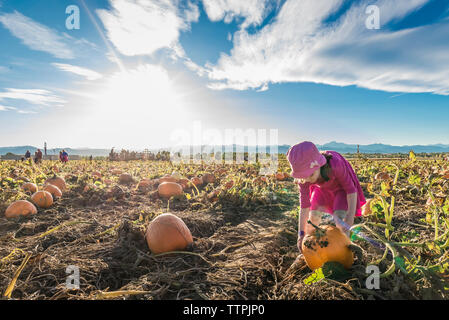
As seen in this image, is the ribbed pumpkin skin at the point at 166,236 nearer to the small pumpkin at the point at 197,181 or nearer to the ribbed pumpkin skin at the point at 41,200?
the ribbed pumpkin skin at the point at 41,200

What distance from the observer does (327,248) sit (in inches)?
75.2

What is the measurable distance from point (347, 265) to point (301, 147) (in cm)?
100

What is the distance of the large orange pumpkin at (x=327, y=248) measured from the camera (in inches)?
75.2

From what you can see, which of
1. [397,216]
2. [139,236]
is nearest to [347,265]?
[397,216]

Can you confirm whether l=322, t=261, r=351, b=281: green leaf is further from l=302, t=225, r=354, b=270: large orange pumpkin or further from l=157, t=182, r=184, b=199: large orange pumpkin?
l=157, t=182, r=184, b=199: large orange pumpkin

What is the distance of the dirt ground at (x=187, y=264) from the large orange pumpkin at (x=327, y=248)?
11cm

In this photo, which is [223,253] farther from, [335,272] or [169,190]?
[169,190]

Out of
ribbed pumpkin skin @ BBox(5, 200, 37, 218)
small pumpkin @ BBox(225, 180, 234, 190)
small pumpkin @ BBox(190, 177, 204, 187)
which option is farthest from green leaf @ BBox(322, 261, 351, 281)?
small pumpkin @ BBox(190, 177, 204, 187)

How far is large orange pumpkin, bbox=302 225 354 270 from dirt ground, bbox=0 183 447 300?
0.37 ft

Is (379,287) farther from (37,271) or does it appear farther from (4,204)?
(4,204)

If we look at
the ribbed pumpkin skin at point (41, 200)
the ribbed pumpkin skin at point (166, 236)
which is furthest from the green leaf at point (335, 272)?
the ribbed pumpkin skin at point (41, 200)

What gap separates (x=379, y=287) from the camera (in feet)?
5.56

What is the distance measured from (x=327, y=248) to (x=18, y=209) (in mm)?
4178

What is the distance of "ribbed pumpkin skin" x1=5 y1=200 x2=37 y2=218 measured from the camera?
3.70 metres
